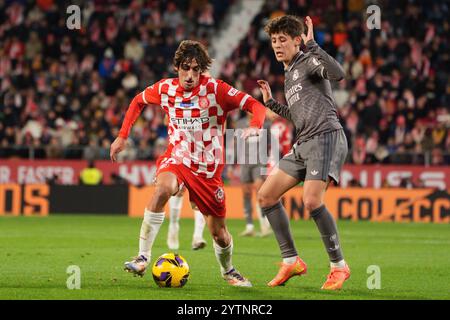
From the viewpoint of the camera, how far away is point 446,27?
87.8 feet

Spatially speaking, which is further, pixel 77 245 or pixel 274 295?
pixel 77 245

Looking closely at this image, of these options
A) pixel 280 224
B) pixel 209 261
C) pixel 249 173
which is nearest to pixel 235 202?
pixel 249 173

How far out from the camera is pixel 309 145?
28.9ft

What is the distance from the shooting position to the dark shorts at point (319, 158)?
8727 mm

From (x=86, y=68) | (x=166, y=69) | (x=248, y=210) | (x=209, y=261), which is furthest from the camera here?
(x=86, y=68)

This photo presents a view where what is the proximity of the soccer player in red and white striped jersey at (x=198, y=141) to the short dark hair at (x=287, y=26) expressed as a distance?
0.67 m

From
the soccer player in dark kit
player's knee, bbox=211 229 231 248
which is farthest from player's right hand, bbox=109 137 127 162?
the soccer player in dark kit

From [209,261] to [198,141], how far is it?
2907mm

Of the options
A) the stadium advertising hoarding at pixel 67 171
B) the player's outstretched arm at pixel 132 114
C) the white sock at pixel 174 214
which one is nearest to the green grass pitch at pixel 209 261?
the white sock at pixel 174 214

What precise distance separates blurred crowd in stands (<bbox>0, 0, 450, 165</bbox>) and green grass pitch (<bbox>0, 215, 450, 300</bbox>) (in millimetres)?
4456

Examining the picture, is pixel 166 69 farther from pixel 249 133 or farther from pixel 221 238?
pixel 249 133

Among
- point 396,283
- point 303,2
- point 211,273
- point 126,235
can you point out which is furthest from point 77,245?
point 303,2

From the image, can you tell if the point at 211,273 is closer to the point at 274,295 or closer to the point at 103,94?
the point at 274,295

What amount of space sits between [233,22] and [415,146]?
7.99m
